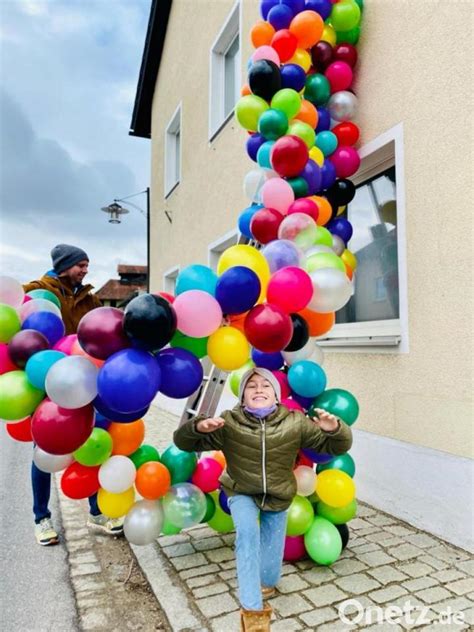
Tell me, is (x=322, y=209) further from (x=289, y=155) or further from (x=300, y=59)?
(x=300, y=59)

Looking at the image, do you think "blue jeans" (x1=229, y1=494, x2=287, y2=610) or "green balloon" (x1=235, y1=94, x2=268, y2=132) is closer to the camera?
"blue jeans" (x1=229, y1=494, x2=287, y2=610)

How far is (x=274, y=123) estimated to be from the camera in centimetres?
342

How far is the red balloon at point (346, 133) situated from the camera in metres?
3.86

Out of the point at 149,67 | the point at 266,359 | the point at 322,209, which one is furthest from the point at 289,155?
the point at 149,67

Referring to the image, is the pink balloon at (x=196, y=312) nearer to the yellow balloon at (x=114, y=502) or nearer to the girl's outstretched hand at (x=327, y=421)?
the girl's outstretched hand at (x=327, y=421)

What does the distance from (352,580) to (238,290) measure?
5.42 feet

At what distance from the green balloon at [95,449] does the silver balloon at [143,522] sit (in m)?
0.33

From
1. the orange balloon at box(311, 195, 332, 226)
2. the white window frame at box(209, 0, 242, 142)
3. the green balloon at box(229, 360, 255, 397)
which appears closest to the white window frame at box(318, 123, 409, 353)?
the orange balloon at box(311, 195, 332, 226)

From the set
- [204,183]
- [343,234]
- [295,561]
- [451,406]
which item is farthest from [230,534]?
[204,183]

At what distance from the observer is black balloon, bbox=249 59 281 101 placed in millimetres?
3492

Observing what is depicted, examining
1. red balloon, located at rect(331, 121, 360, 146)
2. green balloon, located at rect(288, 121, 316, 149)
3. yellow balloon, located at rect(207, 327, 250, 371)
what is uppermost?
red balloon, located at rect(331, 121, 360, 146)

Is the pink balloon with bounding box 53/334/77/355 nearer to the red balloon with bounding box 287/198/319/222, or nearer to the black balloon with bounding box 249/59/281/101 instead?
the red balloon with bounding box 287/198/319/222

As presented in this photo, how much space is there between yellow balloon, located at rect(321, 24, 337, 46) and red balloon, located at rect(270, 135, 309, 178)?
1.14m

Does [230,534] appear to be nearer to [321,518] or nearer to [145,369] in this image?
[321,518]
